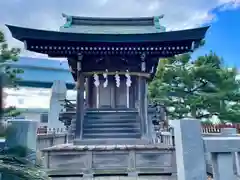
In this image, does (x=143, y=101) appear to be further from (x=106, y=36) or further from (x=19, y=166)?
(x=19, y=166)

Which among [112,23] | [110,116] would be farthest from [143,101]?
[112,23]

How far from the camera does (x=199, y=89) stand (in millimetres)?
14586

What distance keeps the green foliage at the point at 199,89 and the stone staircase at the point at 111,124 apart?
5596 mm

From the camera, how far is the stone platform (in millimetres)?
6758

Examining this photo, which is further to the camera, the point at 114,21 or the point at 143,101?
the point at 114,21

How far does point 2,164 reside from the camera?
1.74m

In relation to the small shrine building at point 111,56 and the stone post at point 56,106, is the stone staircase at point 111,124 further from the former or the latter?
the stone post at point 56,106

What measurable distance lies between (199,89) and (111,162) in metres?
9.40

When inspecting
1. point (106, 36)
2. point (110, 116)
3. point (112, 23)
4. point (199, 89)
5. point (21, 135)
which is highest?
point (112, 23)

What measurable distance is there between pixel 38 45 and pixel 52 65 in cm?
1487

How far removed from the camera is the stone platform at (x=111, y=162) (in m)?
6.76

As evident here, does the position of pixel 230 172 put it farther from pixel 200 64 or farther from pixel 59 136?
pixel 200 64

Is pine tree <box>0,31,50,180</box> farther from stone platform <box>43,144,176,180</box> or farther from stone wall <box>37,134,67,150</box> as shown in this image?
stone wall <box>37,134,67,150</box>

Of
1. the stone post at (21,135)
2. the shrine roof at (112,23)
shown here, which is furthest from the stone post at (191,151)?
the shrine roof at (112,23)
